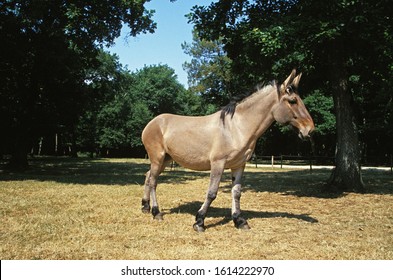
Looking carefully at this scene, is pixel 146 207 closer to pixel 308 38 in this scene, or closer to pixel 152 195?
pixel 152 195

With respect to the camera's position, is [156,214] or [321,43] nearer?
[156,214]

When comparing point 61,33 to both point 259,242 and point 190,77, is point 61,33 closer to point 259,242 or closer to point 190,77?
point 259,242

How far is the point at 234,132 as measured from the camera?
807 centimetres

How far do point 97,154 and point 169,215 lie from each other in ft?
209

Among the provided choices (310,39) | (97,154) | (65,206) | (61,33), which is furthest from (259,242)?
(97,154)

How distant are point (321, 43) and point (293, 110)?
7.88 meters

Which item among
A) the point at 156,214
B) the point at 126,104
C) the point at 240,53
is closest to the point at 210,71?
the point at 126,104

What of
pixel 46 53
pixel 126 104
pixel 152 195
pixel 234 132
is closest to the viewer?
pixel 234 132

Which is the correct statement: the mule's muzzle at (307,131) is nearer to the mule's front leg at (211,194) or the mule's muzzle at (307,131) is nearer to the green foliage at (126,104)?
the mule's front leg at (211,194)

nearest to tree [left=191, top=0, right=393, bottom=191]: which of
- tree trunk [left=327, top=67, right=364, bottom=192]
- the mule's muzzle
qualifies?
tree trunk [left=327, top=67, right=364, bottom=192]

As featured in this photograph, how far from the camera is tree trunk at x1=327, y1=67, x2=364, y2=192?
15383 millimetres

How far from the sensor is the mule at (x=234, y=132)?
7.85m

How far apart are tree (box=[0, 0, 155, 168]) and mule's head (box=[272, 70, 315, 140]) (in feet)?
48.8

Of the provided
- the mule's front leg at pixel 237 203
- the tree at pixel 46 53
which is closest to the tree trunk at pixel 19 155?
the tree at pixel 46 53
